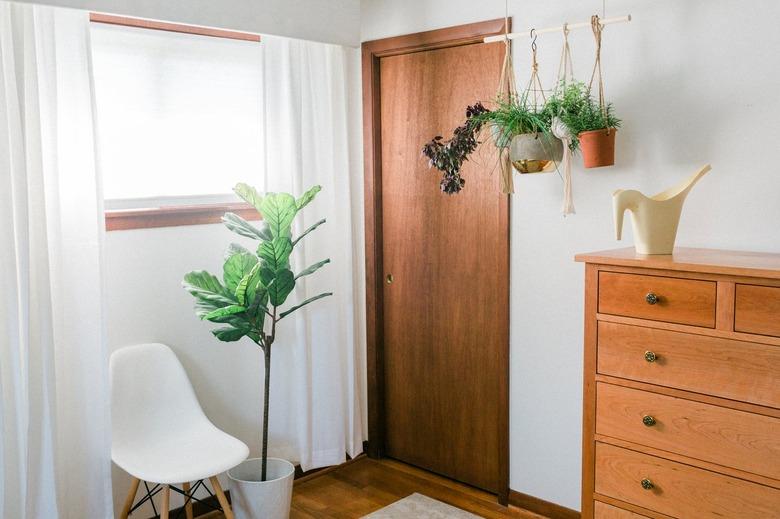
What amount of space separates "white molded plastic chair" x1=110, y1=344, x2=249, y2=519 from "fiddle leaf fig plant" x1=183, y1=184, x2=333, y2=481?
A: 0.26 m

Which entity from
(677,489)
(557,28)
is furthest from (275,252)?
(677,489)

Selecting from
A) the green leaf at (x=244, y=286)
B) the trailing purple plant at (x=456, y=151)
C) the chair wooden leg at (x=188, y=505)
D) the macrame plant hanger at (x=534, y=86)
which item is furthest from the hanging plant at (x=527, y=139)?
the chair wooden leg at (x=188, y=505)

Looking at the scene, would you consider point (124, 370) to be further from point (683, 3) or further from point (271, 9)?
point (683, 3)

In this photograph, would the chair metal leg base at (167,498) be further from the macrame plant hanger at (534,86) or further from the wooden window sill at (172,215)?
the macrame plant hanger at (534,86)

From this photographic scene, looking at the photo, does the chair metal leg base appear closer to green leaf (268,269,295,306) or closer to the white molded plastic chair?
the white molded plastic chair

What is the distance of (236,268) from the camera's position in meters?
2.95

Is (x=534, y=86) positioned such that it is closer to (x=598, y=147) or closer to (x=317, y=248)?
(x=598, y=147)

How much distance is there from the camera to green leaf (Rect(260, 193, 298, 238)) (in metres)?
3.01

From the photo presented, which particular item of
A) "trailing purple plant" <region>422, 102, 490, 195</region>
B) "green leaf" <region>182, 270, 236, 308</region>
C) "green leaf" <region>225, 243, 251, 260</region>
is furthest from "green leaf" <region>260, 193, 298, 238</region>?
"trailing purple plant" <region>422, 102, 490, 195</region>

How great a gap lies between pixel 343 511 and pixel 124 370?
1128 millimetres

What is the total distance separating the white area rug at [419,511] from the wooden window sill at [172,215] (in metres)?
1.42

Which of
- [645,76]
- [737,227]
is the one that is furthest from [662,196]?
[645,76]

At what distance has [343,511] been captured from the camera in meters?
3.35

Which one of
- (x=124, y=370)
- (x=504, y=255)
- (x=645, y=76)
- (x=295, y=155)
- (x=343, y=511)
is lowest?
(x=343, y=511)
